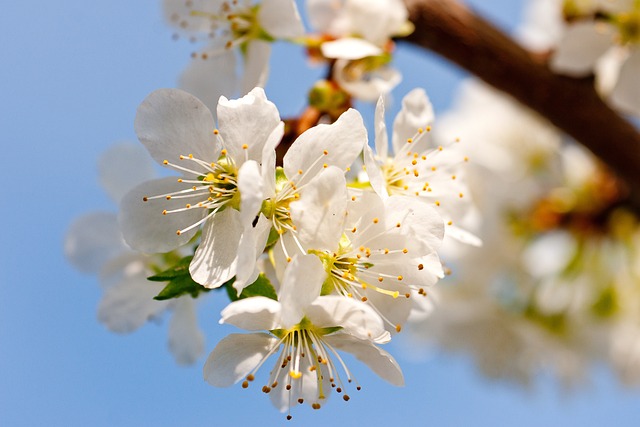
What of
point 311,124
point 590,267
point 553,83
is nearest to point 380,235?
point 311,124

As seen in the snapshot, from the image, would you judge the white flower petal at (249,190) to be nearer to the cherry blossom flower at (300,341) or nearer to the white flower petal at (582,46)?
the cherry blossom flower at (300,341)

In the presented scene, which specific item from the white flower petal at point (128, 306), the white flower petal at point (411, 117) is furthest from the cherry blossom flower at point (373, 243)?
the white flower petal at point (128, 306)

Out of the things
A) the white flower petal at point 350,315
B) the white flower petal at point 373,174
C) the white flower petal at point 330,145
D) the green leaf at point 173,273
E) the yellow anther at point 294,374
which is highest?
the white flower petal at point 330,145

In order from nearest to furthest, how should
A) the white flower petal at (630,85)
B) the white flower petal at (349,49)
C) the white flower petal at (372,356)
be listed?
1. the white flower petal at (372,356)
2. the white flower petal at (349,49)
3. the white flower petal at (630,85)

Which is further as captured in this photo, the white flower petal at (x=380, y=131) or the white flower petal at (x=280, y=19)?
the white flower petal at (x=280, y=19)

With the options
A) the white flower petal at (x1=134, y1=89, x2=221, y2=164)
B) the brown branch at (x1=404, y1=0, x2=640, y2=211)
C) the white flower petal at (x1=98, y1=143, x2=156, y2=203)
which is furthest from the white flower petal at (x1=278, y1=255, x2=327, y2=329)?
the brown branch at (x1=404, y1=0, x2=640, y2=211)

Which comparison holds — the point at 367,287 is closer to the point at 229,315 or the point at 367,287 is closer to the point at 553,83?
the point at 229,315
